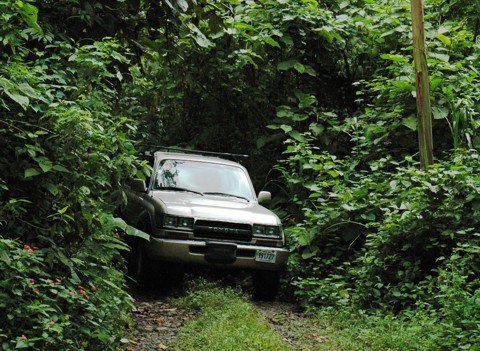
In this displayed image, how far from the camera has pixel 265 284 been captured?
9.35 metres

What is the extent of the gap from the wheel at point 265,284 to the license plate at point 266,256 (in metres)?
0.28

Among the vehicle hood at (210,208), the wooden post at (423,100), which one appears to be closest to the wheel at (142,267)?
the vehicle hood at (210,208)

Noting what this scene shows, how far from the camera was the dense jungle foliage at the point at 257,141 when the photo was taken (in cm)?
570

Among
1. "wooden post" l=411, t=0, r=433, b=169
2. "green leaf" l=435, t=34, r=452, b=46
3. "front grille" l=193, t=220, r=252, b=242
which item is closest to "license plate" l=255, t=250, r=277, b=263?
"front grille" l=193, t=220, r=252, b=242

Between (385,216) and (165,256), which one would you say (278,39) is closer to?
(385,216)

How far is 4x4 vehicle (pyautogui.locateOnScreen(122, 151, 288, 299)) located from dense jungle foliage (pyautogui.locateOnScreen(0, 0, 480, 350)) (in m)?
0.58

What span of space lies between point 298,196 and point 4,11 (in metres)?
6.74

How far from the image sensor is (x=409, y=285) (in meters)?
8.28

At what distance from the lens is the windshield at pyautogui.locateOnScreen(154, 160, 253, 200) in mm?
9836

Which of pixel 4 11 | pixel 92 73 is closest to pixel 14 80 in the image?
pixel 4 11

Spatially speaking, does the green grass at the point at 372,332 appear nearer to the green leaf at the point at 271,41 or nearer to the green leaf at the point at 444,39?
the green leaf at the point at 444,39

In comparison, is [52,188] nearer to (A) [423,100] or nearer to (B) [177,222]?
(B) [177,222]

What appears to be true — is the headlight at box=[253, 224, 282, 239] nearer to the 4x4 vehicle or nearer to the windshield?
the 4x4 vehicle

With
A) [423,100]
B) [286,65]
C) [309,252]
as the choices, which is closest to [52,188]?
[309,252]
